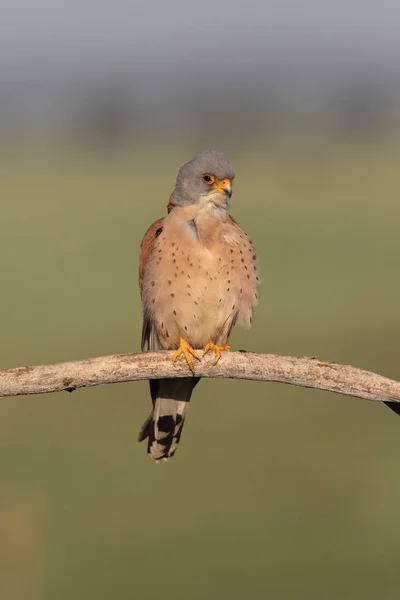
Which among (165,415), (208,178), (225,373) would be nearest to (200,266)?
(208,178)

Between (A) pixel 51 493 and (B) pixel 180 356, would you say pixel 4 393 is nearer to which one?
(B) pixel 180 356

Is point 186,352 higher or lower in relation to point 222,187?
lower

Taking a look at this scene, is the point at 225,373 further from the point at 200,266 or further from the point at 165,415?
the point at 165,415

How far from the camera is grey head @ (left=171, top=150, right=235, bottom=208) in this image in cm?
606

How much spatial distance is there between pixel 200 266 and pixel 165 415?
0.92 meters

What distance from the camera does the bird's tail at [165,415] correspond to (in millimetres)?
6449

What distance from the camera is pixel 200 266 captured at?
6086mm

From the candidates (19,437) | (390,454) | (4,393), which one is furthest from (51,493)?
(4,393)

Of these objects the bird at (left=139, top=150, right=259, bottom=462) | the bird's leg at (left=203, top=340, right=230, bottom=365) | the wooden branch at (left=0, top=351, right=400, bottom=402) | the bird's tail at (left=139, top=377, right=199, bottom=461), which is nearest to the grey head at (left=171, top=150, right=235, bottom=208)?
the bird at (left=139, top=150, right=259, bottom=462)

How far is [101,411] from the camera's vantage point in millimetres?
15391

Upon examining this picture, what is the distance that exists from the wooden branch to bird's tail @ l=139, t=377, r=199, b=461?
839 millimetres

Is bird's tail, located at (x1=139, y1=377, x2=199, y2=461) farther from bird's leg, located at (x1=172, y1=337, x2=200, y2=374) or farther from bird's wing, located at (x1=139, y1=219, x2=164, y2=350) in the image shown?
bird's leg, located at (x1=172, y1=337, x2=200, y2=374)

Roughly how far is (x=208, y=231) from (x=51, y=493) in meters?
6.45

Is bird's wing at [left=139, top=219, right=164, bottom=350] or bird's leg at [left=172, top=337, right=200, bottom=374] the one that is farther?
bird's wing at [left=139, top=219, right=164, bottom=350]
